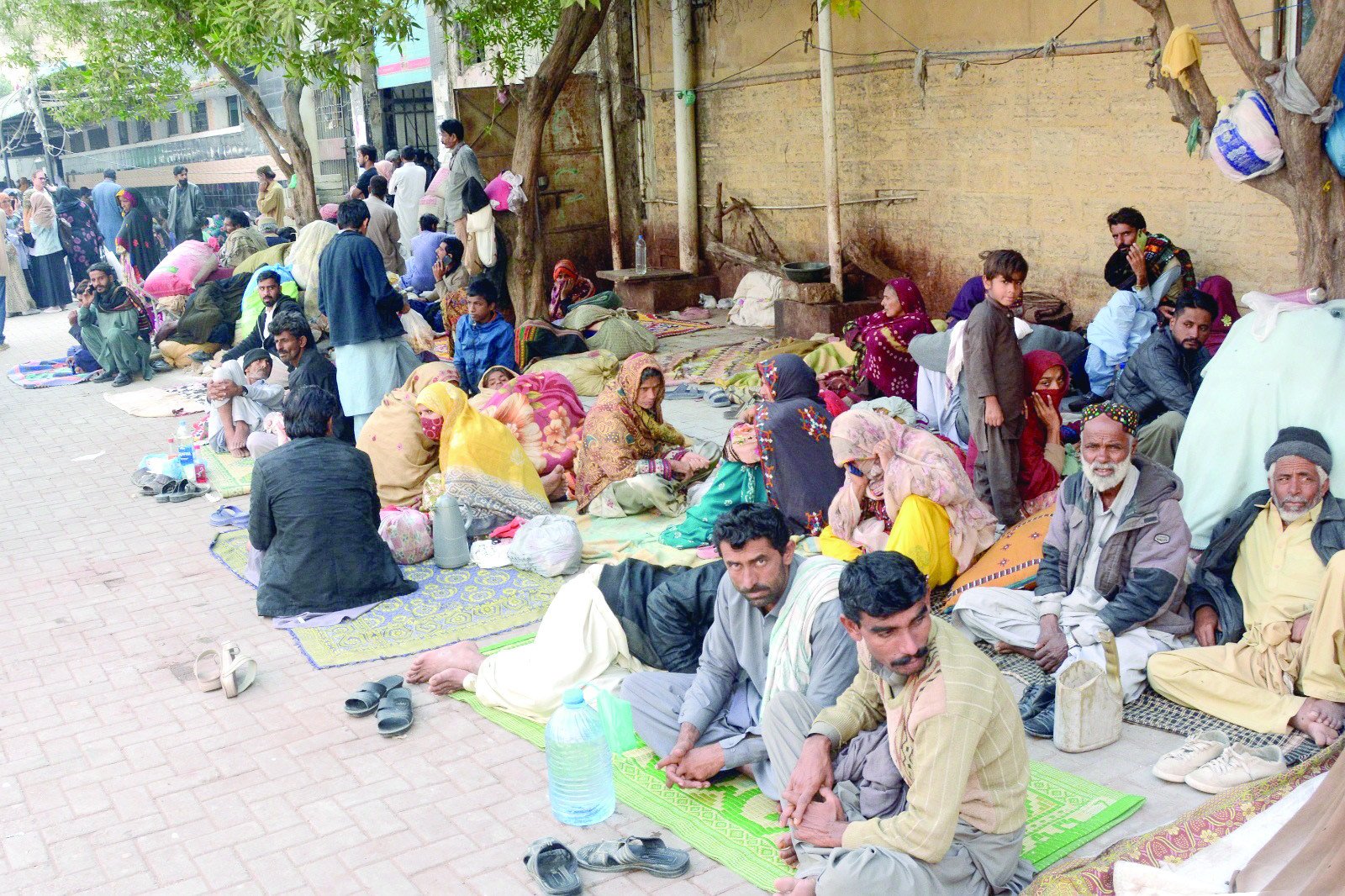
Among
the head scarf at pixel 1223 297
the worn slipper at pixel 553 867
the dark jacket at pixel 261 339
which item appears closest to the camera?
the worn slipper at pixel 553 867

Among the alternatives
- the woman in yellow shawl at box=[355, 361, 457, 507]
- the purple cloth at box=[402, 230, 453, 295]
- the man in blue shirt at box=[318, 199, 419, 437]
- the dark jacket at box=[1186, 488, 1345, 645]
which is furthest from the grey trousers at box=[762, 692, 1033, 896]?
the purple cloth at box=[402, 230, 453, 295]

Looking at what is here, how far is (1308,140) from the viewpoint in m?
4.91

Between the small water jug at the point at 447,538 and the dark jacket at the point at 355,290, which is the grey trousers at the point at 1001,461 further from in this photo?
the dark jacket at the point at 355,290

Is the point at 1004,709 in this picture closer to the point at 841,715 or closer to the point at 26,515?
the point at 841,715

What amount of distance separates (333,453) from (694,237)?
25.5ft

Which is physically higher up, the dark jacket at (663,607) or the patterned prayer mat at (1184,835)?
the dark jacket at (663,607)

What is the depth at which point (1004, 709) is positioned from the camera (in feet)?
9.49

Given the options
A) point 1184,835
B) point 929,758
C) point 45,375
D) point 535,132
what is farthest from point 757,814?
point 45,375

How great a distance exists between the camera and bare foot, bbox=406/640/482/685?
15.6 feet

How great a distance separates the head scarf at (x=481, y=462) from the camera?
6.32 meters

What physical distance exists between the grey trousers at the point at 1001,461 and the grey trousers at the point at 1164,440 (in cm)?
61

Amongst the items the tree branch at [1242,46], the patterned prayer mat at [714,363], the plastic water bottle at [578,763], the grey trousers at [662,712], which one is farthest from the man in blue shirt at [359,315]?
the tree branch at [1242,46]

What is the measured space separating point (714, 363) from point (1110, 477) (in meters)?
5.54

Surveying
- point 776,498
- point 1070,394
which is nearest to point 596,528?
point 776,498
